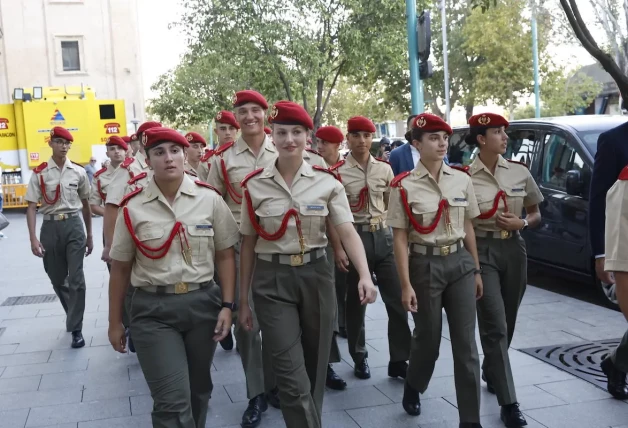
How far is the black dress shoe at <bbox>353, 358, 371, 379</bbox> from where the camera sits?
570cm

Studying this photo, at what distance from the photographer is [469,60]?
1319 inches

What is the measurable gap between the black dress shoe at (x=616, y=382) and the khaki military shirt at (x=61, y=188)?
5058mm

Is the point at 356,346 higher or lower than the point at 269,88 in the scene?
lower

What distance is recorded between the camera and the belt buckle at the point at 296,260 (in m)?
4.02

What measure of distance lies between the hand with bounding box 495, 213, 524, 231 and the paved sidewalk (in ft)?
3.84

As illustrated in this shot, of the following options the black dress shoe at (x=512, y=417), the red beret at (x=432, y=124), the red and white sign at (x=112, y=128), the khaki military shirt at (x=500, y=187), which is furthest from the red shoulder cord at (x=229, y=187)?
the red and white sign at (x=112, y=128)

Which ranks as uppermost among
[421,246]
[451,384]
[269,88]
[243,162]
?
[269,88]

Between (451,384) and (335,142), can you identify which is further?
(335,142)

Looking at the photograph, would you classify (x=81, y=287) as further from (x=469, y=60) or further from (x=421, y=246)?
(x=469, y=60)

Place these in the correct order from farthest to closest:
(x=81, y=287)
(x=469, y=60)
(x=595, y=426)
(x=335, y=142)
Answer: (x=469, y=60) < (x=81, y=287) < (x=335, y=142) < (x=595, y=426)

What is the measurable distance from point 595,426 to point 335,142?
3229 millimetres

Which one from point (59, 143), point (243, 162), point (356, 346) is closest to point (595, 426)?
point (356, 346)

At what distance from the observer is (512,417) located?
4559 millimetres

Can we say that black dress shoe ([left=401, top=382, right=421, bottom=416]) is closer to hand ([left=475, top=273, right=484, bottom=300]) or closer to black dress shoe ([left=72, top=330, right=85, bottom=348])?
hand ([left=475, top=273, right=484, bottom=300])
